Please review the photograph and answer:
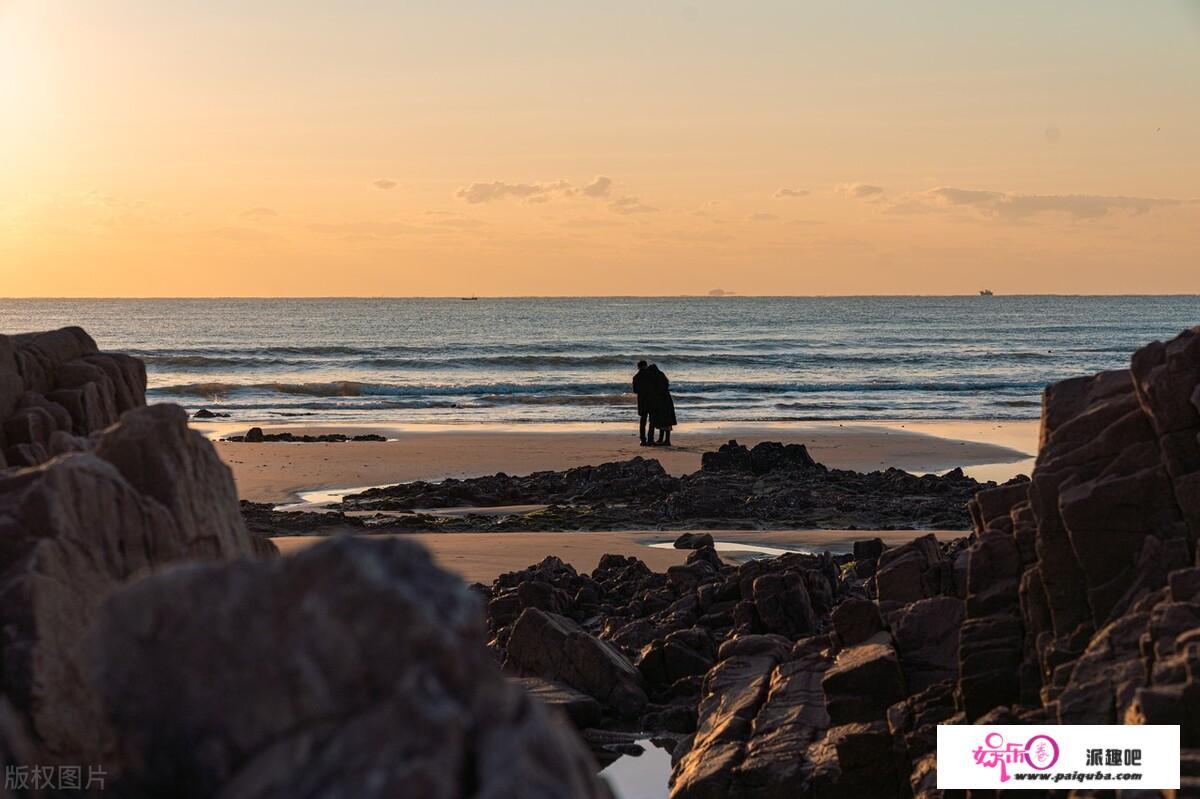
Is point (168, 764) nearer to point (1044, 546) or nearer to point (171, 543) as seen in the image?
point (171, 543)

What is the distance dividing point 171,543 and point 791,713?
4.59 m

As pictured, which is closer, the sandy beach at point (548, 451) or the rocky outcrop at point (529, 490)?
the rocky outcrop at point (529, 490)

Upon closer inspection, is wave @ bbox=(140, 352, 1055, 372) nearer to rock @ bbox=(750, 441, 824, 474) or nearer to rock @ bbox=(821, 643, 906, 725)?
rock @ bbox=(750, 441, 824, 474)

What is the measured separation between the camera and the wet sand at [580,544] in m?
15.1

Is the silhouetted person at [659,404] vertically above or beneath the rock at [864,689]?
above

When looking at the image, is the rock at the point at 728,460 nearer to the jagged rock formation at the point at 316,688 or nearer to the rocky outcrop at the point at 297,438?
the rocky outcrop at the point at 297,438

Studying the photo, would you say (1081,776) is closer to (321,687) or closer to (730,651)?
(321,687)

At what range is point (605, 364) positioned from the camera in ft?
203

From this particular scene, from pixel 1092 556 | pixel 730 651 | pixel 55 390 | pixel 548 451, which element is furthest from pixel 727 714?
pixel 548 451

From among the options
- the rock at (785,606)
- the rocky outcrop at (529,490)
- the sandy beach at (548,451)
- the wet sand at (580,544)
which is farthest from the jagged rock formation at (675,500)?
the rock at (785,606)

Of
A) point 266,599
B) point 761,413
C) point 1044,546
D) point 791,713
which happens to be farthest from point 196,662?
point 761,413

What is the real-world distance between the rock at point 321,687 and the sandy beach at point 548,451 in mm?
18372

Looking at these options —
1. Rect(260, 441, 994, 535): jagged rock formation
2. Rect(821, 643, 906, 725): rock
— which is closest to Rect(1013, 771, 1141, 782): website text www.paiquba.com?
Rect(821, 643, 906, 725): rock

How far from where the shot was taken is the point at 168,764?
3.06m
